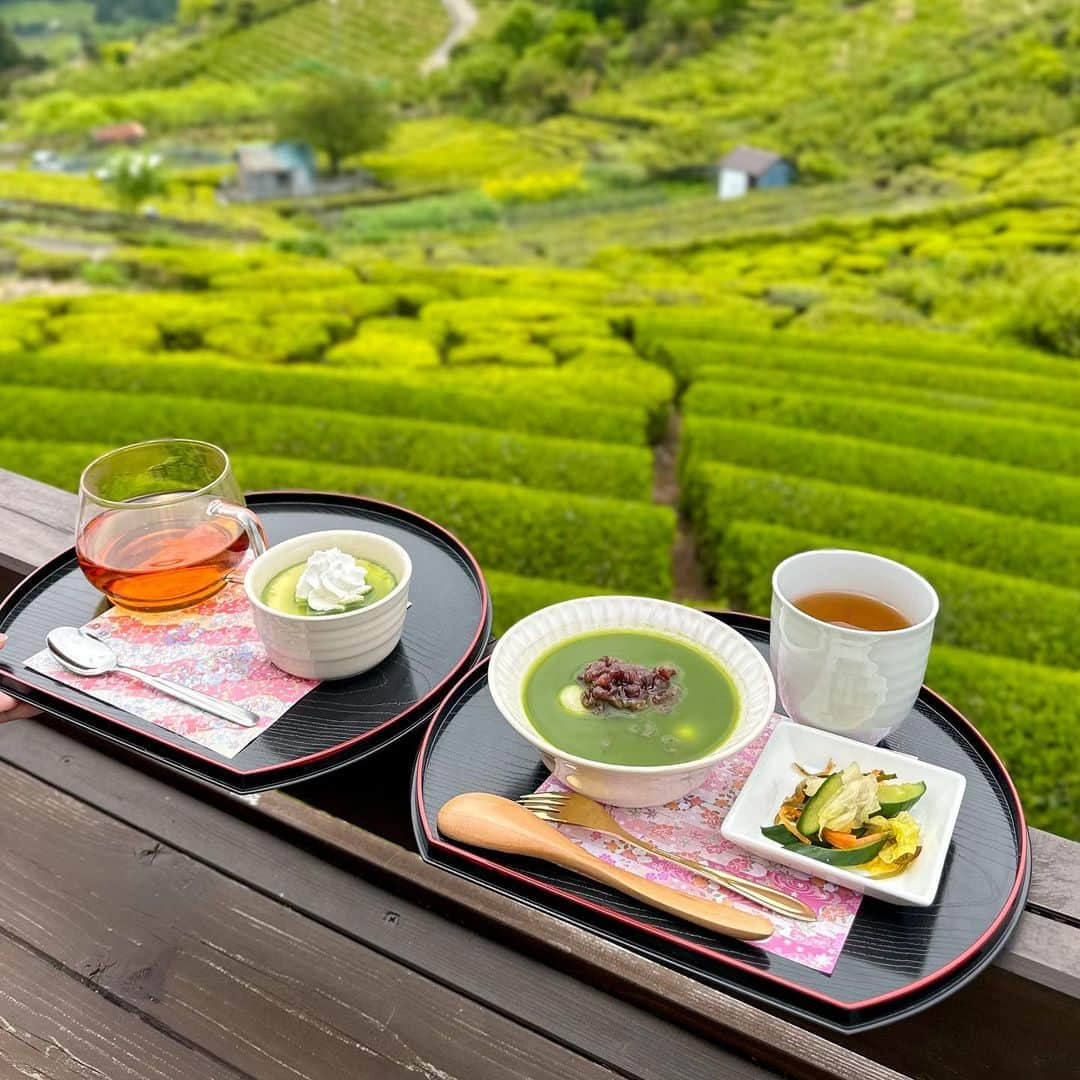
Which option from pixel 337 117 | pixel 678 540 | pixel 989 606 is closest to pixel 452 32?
pixel 337 117

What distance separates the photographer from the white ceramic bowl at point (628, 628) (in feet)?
3.86

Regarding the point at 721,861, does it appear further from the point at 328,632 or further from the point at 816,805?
the point at 328,632

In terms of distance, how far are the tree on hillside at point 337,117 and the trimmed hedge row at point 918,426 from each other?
2280 cm

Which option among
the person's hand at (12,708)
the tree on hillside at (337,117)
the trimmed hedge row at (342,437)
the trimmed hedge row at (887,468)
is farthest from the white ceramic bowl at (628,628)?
the tree on hillside at (337,117)

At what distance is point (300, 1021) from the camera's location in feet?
4.75

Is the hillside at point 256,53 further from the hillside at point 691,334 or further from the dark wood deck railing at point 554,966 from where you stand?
the dark wood deck railing at point 554,966

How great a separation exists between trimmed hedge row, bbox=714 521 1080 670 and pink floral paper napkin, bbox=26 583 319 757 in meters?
3.46

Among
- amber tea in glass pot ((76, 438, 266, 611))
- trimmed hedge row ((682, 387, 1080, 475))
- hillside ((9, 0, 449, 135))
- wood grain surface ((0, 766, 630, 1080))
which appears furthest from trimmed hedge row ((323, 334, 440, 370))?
hillside ((9, 0, 449, 135))

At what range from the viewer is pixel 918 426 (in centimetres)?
660

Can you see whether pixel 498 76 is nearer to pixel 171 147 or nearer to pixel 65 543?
pixel 171 147

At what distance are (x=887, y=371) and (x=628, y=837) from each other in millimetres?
7761

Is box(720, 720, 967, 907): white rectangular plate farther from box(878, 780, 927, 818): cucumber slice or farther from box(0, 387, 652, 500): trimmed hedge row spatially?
box(0, 387, 652, 500): trimmed hedge row

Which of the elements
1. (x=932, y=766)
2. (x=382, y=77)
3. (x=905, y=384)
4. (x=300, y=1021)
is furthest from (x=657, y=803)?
(x=382, y=77)

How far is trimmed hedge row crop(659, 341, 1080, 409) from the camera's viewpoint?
7.88 metres
